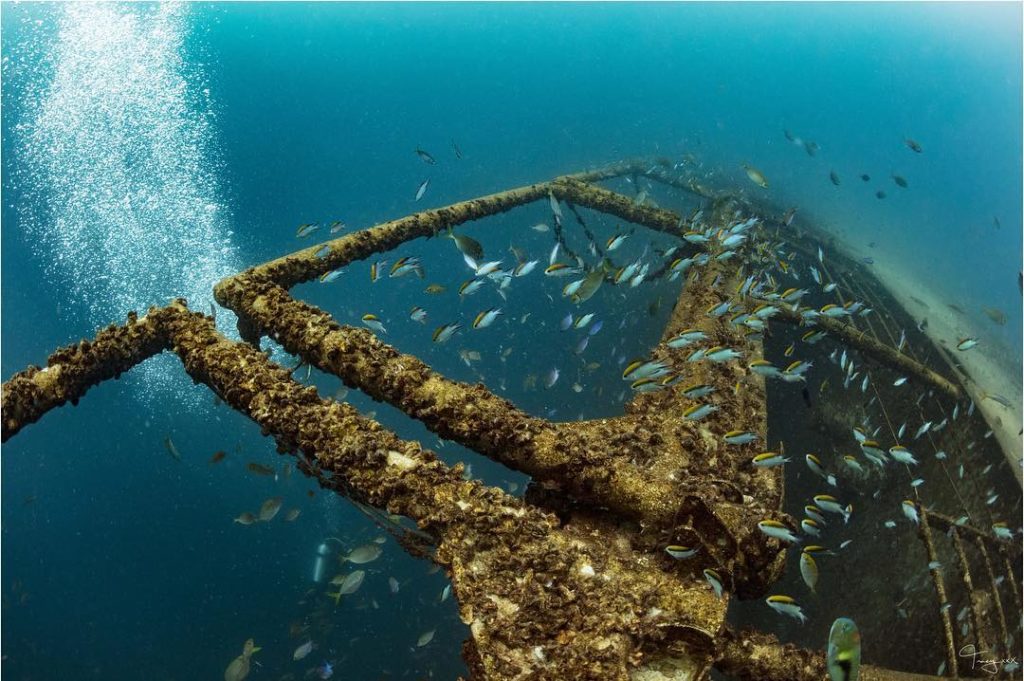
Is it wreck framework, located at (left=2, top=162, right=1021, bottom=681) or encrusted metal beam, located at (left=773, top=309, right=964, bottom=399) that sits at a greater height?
encrusted metal beam, located at (left=773, top=309, right=964, bottom=399)

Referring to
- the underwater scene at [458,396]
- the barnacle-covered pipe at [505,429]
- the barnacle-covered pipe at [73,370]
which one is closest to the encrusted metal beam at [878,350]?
the underwater scene at [458,396]

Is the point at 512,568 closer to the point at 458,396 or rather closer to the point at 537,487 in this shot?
the point at 537,487

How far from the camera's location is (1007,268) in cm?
5081

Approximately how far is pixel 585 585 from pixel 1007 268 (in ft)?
221

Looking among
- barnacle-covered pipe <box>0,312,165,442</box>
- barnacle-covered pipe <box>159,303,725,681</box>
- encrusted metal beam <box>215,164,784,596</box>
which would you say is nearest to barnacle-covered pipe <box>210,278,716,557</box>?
encrusted metal beam <box>215,164,784,596</box>

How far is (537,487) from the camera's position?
138 inches

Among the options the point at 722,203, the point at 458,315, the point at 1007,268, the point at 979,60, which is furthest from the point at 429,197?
the point at 979,60

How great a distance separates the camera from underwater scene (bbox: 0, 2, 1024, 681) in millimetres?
3072

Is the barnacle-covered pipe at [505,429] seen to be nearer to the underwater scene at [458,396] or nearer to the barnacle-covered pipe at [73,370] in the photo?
the underwater scene at [458,396]

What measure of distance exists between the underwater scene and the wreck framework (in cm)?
2

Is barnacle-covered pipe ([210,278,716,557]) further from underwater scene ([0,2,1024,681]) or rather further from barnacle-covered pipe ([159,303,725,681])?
barnacle-covered pipe ([159,303,725,681])

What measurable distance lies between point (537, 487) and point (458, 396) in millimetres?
784

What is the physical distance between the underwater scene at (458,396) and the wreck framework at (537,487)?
0.8 inches

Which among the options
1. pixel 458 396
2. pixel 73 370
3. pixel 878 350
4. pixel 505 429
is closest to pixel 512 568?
pixel 505 429
